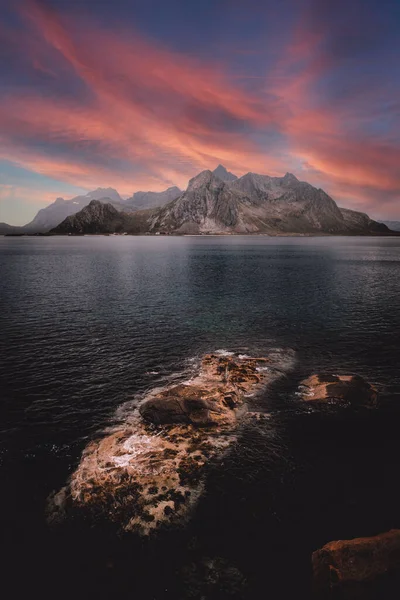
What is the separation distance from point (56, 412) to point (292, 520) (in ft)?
72.2

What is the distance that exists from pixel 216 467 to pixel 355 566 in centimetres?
1001

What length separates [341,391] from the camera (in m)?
32.3

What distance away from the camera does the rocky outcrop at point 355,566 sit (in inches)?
600

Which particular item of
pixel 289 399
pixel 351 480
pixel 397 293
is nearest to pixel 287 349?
pixel 289 399

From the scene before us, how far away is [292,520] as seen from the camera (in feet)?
63.9

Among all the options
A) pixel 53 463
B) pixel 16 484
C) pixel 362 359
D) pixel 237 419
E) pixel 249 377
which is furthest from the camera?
pixel 362 359

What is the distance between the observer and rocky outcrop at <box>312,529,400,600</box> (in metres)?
15.2

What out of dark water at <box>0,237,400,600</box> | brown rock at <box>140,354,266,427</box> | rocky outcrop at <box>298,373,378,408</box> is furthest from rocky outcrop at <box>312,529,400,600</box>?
rocky outcrop at <box>298,373,378,408</box>

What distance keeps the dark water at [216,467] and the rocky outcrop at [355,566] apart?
118cm

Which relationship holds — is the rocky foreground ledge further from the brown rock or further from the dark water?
the dark water

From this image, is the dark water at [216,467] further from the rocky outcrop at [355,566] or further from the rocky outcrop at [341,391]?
the rocky outcrop at [341,391]

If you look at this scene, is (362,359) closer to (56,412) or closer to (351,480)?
(351,480)

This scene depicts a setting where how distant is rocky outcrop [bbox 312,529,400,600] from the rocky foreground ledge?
7.95 meters

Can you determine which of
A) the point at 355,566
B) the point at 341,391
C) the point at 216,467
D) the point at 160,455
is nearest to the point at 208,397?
the point at 160,455
